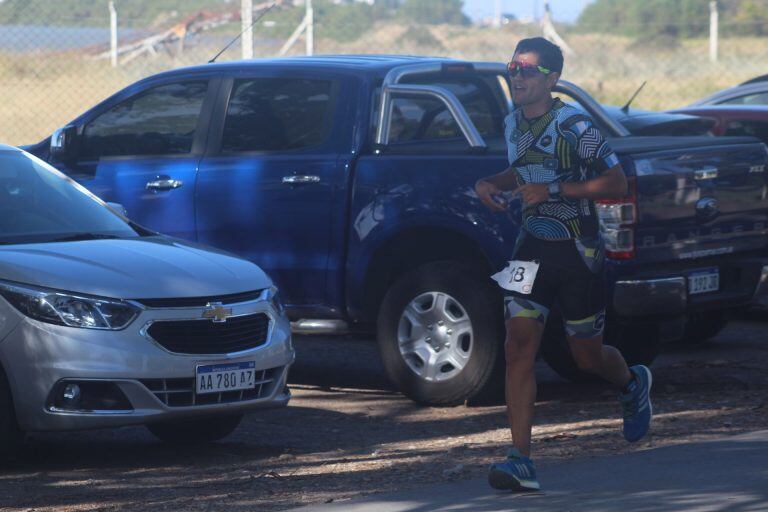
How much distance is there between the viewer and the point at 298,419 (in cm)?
823

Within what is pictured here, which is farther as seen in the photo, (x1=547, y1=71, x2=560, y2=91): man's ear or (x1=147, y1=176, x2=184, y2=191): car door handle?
(x1=147, y1=176, x2=184, y2=191): car door handle

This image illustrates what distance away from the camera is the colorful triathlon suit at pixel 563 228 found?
603 cm

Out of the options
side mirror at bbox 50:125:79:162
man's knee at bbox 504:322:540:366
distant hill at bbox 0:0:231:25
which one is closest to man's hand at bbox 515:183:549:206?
man's knee at bbox 504:322:540:366

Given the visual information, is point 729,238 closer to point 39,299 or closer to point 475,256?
A: point 475,256

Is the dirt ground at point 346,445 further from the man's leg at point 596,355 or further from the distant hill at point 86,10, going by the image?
the distant hill at point 86,10

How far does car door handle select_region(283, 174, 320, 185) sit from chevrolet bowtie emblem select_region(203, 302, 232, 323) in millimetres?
1750

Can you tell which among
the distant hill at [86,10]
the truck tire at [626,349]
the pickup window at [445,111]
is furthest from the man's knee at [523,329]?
the distant hill at [86,10]

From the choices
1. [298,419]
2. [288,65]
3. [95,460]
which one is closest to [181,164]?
[288,65]

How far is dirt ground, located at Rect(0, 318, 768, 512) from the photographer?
6285 millimetres

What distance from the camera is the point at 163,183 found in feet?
29.8

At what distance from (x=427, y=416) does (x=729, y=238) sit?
2001 millimetres

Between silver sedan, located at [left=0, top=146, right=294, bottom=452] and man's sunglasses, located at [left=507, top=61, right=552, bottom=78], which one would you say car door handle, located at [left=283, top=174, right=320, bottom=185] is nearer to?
silver sedan, located at [left=0, top=146, right=294, bottom=452]

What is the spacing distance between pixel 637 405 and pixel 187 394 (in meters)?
2.07

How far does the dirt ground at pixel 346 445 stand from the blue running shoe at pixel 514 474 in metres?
0.47
